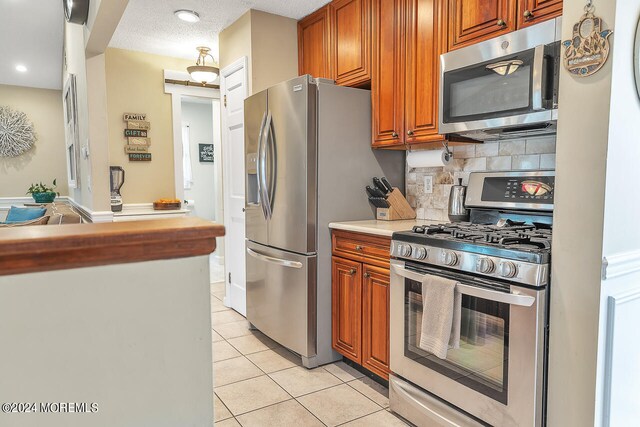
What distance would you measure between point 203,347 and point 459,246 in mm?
1238

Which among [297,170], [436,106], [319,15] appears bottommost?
[297,170]

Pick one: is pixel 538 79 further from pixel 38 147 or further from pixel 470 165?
pixel 38 147

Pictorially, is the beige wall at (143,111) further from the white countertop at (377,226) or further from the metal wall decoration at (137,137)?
the white countertop at (377,226)

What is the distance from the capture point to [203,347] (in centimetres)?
83

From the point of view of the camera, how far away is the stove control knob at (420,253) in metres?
1.91

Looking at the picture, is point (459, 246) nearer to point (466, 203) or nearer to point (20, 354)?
point (466, 203)

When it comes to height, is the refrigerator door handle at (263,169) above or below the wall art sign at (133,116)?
below

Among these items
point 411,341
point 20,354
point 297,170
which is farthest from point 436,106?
point 20,354

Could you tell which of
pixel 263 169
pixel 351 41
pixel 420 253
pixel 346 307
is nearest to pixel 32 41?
pixel 263 169

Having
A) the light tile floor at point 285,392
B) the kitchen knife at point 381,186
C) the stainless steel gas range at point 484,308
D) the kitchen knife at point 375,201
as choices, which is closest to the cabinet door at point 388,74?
the kitchen knife at point 381,186

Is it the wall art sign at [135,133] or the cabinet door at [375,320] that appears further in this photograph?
the wall art sign at [135,133]

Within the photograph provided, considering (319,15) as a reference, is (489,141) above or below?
below

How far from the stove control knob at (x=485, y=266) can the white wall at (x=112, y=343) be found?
119cm

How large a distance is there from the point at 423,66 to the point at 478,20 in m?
0.38
